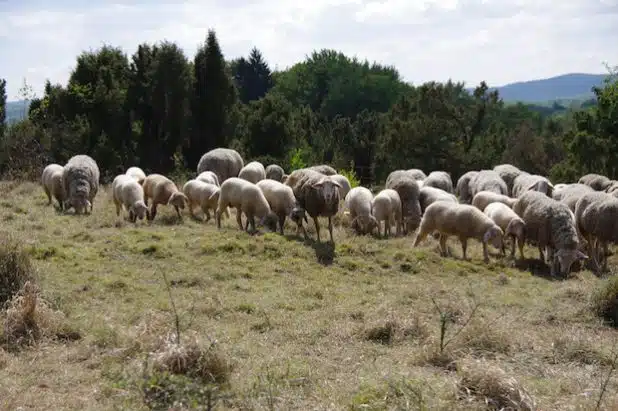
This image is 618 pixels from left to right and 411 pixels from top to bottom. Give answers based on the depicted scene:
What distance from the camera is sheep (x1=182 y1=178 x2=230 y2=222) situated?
1683cm

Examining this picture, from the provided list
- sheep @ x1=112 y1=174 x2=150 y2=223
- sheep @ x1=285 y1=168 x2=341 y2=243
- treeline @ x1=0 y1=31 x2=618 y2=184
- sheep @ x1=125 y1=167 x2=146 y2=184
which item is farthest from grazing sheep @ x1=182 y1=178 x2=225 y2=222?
treeline @ x1=0 y1=31 x2=618 y2=184

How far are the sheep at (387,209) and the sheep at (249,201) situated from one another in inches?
112

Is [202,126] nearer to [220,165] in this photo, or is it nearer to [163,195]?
[220,165]

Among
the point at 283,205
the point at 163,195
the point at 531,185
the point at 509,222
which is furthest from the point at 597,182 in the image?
the point at 163,195

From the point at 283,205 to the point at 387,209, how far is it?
2.84m

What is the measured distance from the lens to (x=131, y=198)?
16.5 m

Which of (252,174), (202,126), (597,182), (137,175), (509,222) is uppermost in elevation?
(202,126)

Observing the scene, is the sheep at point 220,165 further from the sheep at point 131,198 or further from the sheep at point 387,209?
the sheep at point 387,209

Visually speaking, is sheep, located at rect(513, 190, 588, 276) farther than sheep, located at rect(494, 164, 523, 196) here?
No

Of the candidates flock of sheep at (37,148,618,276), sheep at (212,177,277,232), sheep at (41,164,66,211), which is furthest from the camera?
sheep at (41,164,66,211)

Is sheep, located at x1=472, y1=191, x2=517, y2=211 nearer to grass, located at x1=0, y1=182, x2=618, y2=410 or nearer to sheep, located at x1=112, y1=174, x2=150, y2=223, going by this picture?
grass, located at x1=0, y1=182, x2=618, y2=410

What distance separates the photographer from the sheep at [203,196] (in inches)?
663

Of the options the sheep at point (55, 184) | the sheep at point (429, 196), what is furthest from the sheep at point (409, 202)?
the sheep at point (55, 184)

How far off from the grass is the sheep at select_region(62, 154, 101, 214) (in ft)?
8.75
